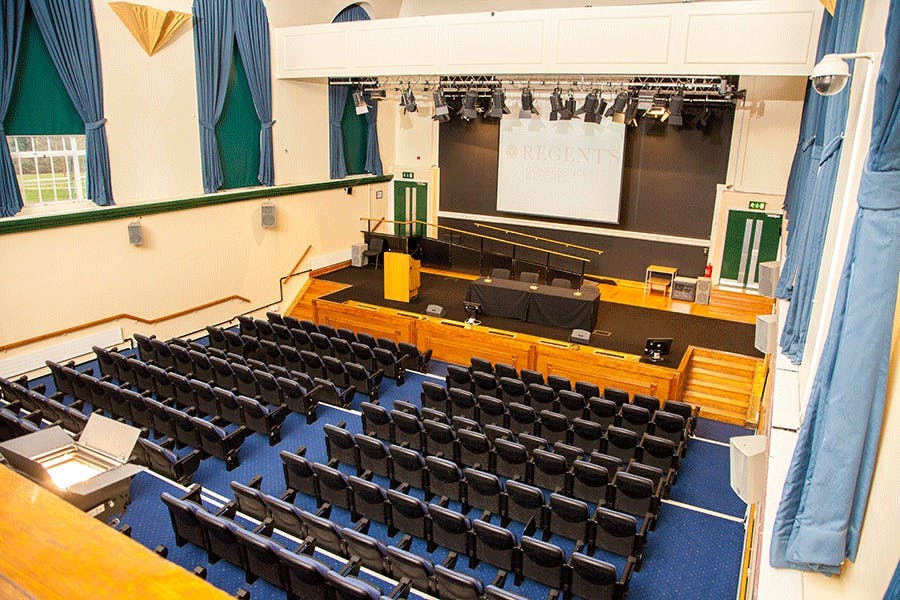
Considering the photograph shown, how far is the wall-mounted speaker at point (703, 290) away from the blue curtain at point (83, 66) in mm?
12690

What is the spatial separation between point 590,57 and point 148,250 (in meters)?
9.48

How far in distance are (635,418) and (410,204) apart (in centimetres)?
1180

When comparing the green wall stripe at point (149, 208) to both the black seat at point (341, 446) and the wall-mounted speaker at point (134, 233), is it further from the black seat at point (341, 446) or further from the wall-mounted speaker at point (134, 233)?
the black seat at point (341, 446)

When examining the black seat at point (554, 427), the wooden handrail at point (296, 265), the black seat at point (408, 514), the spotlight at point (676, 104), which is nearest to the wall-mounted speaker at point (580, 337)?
the black seat at point (554, 427)

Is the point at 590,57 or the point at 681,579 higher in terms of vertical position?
the point at 590,57

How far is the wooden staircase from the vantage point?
35.1 ft

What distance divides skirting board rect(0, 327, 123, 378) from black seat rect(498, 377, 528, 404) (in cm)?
779

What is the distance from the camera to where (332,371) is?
34.4 ft

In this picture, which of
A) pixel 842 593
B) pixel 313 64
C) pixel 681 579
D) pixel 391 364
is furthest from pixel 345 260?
pixel 842 593

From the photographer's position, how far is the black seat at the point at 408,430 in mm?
8367

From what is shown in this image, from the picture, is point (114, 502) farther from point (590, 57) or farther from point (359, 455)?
point (590, 57)

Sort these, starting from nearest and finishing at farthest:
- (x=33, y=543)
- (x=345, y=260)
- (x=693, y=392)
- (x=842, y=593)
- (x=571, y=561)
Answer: (x=33, y=543), (x=842, y=593), (x=571, y=561), (x=693, y=392), (x=345, y=260)

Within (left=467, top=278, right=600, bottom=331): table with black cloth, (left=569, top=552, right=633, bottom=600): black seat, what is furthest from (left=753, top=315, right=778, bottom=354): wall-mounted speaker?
(left=467, top=278, right=600, bottom=331): table with black cloth

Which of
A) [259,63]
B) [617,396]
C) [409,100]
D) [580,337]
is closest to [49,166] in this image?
[259,63]
